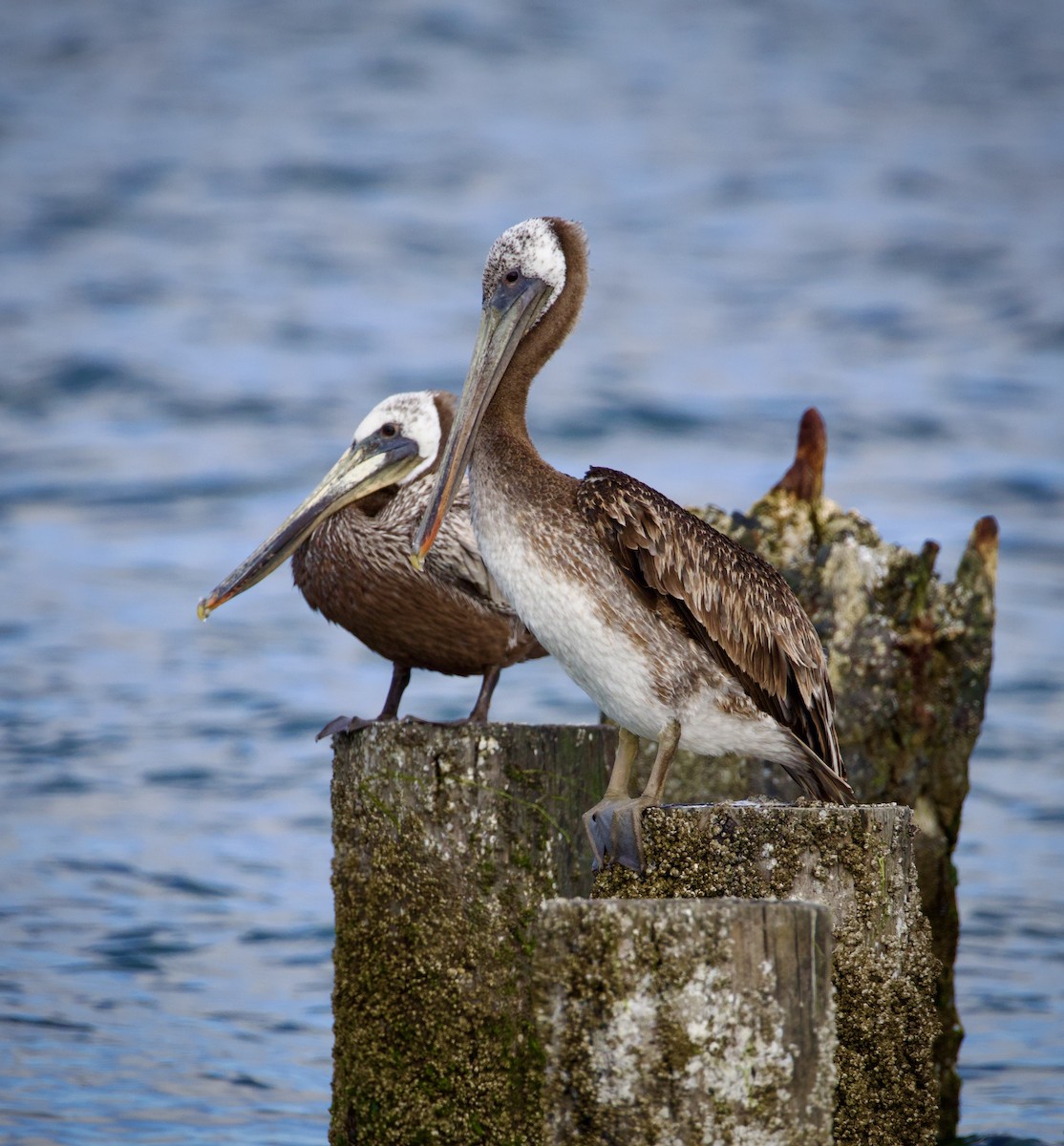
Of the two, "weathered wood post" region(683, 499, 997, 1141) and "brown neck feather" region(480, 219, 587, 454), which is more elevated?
"brown neck feather" region(480, 219, 587, 454)

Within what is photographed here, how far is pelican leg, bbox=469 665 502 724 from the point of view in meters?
5.14

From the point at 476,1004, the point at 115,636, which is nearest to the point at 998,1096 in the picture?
the point at 476,1004

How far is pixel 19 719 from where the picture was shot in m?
12.2

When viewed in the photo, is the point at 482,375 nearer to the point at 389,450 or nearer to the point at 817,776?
the point at 817,776

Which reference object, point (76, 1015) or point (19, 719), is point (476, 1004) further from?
point (19, 719)

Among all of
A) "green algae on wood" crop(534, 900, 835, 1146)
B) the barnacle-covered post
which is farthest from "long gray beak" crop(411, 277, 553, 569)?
"green algae on wood" crop(534, 900, 835, 1146)

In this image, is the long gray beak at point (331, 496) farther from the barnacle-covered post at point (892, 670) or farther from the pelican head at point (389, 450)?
the barnacle-covered post at point (892, 670)

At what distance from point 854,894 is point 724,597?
2.94 feet

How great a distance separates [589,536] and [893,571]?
1902 mm

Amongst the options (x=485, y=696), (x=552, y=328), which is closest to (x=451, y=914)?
(x=485, y=696)

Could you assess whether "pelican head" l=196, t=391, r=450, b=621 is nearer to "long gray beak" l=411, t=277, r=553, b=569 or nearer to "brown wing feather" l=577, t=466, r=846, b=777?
"long gray beak" l=411, t=277, r=553, b=569

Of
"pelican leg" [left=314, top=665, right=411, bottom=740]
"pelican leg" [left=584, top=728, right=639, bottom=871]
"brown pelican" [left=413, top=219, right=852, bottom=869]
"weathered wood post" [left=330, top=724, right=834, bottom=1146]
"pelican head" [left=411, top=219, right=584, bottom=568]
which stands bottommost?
"weathered wood post" [left=330, top=724, right=834, bottom=1146]

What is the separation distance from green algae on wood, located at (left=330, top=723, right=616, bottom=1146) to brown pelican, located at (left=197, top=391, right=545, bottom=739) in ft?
2.93

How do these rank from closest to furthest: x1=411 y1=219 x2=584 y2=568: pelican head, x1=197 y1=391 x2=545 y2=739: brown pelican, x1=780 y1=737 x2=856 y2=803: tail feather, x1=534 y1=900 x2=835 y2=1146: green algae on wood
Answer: x1=534 y1=900 x2=835 y2=1146: green algae on wood
x1=780 y1=737 x2=856 y2=803: tail feather
x1=411 y1=219 x2=584 y2=568: pelican head
x1=197 y1=391 x2=545 y2=739: brown pelican
